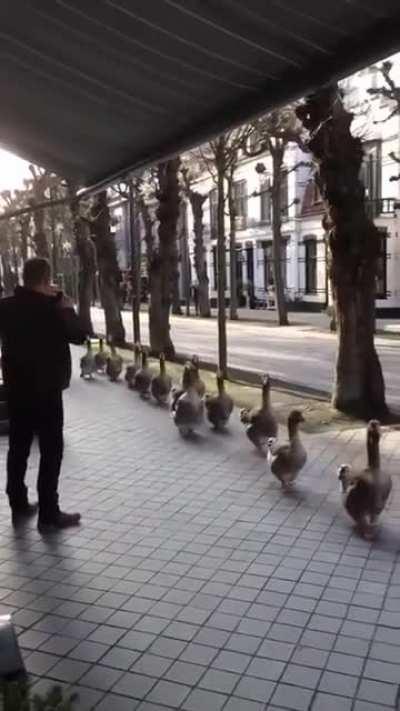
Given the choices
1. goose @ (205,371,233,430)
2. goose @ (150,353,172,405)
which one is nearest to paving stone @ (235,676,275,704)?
goose @ (205,371,233,430)

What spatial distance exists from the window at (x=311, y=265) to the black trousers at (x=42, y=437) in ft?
105

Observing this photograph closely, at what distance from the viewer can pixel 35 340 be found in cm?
505

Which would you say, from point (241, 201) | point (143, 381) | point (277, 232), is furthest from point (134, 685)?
point (241, 201)

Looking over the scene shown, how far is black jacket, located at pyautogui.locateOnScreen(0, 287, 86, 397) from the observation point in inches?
199

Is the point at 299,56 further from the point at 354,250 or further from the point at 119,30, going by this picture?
the point at 354,250

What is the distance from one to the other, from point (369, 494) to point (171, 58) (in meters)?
3.09

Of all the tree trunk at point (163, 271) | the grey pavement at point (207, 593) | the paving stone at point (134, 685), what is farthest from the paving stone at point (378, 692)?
the tree trunk at point (163, 271)

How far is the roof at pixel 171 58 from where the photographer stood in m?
2.94

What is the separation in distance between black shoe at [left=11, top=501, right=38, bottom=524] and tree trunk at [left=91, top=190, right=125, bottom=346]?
1398cm

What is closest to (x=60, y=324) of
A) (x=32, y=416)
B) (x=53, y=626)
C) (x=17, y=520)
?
(x=32, y=416)

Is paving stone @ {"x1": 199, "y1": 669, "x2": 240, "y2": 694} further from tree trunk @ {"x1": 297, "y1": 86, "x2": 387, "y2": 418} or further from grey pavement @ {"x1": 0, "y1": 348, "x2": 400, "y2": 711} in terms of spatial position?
tree trunk @ {"x1": 297, "y1": 86, "x2": 387, "y2": 418}

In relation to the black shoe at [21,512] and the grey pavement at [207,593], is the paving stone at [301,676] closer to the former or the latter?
the grey pavement at [207,593]

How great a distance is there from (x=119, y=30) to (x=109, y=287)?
16369 millimetres

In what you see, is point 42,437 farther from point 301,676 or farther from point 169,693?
point 301,676
